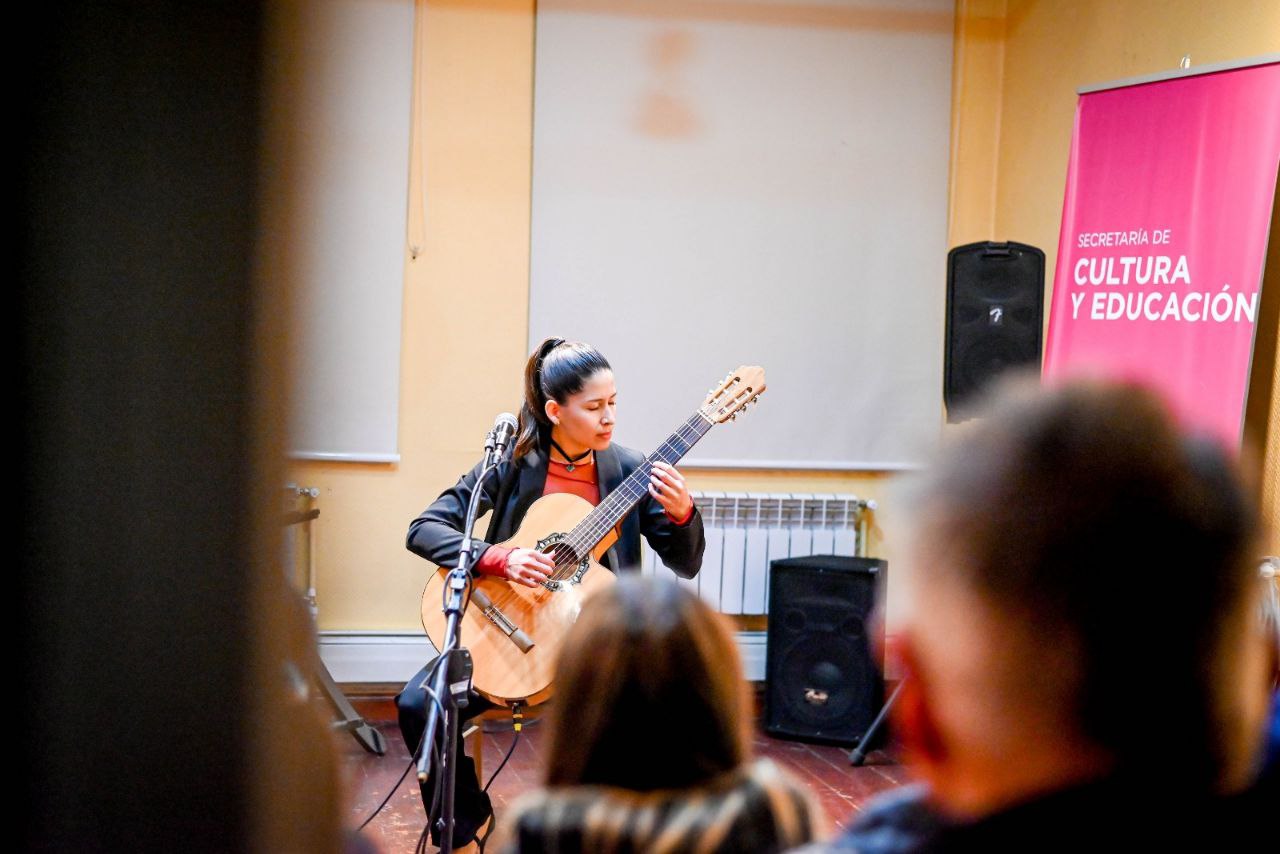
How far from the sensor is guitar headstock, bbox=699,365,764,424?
3.27m

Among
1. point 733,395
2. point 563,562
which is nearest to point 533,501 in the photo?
point 563,562

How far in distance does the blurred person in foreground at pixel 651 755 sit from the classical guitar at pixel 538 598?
1814mm

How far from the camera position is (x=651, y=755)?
110 centimetres

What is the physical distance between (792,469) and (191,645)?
16.5 ft

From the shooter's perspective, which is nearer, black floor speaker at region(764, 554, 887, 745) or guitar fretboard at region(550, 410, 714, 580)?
guitar fretboard at region(550, 410, 714, 580)

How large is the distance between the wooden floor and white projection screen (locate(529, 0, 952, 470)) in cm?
128

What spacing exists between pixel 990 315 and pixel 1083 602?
3.99 meters

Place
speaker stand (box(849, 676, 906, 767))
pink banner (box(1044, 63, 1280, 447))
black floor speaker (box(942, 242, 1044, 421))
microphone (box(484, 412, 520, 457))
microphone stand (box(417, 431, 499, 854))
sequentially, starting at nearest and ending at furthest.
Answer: microphone stand (box(417, 431, 499, 854)) → microphone (box(484, 412, 520, 457)) → pink banner (box(1044, 63, 1280, 447)) → black floor speaker (box(942, 242, 1044, 421)) → speaker stand (box(849, 676, 906, 767))

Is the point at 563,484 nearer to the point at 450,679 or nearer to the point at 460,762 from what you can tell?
the point at 460,762

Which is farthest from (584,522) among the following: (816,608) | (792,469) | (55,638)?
(55,638)

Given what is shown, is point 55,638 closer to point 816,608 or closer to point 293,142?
point 293,142

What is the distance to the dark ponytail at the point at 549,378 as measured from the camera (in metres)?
3.16

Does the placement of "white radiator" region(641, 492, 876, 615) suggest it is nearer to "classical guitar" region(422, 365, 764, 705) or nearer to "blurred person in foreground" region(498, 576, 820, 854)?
"classical guitar" region(422, 365, 764, 705)

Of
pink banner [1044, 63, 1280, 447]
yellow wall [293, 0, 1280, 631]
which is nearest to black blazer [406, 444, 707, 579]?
pink banner [1044, 63, 1280, 447]
